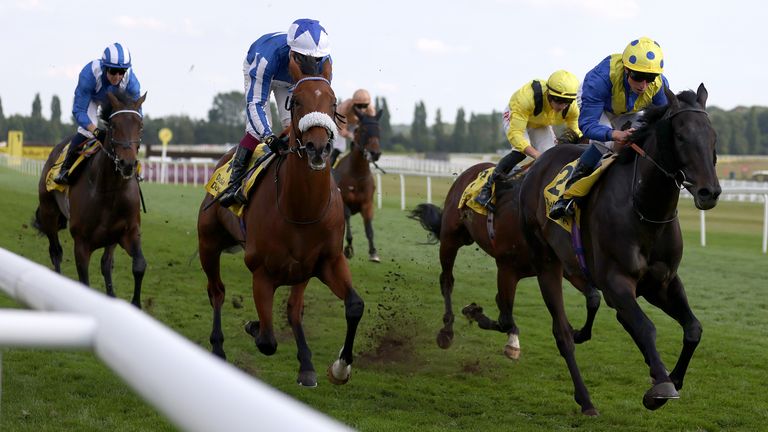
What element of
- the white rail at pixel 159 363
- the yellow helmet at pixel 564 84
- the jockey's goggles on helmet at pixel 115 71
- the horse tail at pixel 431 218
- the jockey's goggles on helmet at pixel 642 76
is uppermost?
the jockey's goggles on helmet at pixel 115 71

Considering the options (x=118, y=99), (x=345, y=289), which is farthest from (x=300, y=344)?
(x=118, y=99)

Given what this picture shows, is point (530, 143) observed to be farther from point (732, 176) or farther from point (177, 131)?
point (177, 131)

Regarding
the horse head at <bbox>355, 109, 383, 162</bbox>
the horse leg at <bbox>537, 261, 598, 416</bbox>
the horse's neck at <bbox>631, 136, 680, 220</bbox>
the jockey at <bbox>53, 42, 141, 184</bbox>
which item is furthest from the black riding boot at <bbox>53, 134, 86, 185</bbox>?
the horse's neck at <bbox>631, 136, 680, 220</bbox>

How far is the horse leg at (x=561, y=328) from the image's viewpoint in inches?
222

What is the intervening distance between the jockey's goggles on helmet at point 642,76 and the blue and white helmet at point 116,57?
13.9 feet

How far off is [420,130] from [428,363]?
273 ft

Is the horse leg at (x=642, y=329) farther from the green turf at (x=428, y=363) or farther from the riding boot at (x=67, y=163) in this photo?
the riding boot at (x=67, y=163)

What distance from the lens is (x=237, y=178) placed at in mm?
6109

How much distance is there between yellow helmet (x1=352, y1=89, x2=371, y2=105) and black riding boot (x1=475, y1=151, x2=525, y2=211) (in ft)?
17.2

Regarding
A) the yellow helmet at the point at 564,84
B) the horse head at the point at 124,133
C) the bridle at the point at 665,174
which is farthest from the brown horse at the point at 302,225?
the yellow helmet at the point at 564,84

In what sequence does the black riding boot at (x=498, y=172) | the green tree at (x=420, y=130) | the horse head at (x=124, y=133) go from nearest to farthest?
the horse head at (x=124, y=133) < the black riding boot at (x=498, y=172) < the green tree at (x=420, y=130)

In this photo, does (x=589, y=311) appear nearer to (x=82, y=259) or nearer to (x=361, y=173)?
(x=82, y=259)

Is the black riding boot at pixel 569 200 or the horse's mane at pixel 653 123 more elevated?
the horse's mane at pixel 653 123

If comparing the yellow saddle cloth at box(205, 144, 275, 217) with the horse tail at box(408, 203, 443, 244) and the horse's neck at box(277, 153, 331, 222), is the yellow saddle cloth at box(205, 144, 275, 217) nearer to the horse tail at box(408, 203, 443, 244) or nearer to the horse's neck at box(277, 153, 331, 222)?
the horse's neck at box(277, 153, 331, 222)
